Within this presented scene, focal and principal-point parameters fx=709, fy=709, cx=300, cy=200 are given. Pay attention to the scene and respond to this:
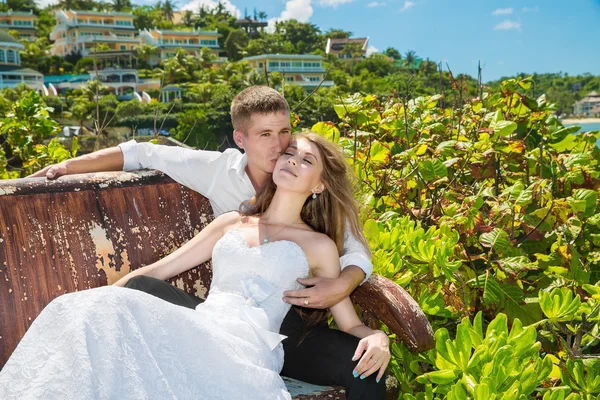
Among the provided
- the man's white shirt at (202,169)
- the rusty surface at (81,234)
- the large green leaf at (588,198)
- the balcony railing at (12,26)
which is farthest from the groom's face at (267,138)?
the balcony railing at (12,26)

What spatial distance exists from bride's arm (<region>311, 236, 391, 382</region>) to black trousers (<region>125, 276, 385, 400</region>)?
1.4 inches

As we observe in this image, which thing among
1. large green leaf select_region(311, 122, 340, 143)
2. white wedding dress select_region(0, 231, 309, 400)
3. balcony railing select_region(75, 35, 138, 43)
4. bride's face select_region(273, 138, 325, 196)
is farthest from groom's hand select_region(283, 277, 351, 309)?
balcony railing select_region(75, 35, 138, 43)

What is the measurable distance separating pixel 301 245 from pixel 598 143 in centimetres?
178

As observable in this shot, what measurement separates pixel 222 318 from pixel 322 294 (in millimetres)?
292

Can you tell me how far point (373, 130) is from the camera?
340 cm

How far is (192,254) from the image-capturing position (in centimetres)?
234

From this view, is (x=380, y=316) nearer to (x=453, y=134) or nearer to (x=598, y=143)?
(x=453, y=134)

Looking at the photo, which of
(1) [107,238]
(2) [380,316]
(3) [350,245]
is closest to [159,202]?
(1) [107,238]

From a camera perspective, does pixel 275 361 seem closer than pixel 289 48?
Yes

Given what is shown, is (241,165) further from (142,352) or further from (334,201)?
(142,352)

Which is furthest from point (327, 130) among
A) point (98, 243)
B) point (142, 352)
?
point (142, 352)

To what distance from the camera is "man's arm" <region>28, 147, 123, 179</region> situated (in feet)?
7.64

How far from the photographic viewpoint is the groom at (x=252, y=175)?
80.6 inches

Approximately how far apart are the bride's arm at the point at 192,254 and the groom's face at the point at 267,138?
215 millimetres
